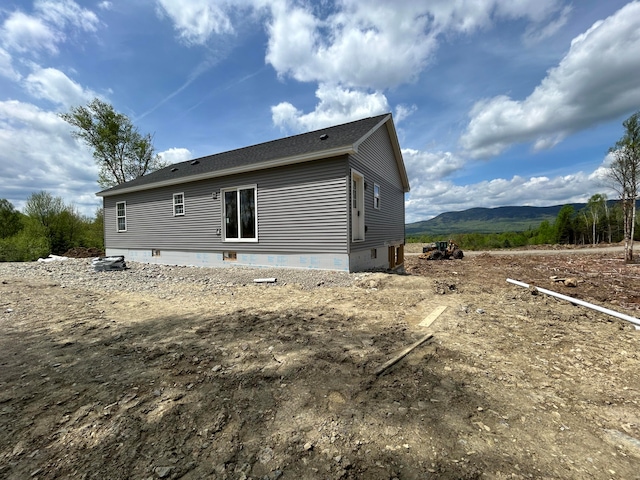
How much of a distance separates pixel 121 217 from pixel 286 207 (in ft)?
33.0

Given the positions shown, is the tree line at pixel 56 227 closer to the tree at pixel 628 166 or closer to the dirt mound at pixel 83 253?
the dirt mound at pixel 83 253

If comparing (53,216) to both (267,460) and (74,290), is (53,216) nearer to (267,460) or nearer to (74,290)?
(74,290)

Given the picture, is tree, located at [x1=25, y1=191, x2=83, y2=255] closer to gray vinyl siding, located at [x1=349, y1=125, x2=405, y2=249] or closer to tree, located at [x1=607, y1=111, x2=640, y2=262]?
gray vinyl siding, located at [x1=349, y1=125, x2=405, y2=249]

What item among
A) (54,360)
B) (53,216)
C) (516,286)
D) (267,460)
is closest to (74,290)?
(54,360)

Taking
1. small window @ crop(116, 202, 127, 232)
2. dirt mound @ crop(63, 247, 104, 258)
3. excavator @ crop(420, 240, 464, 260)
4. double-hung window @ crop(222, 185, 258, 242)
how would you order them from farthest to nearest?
dirt mound @ crop(63, 247, 104, 258), excavator @ crop(420, 240, 464, 260), small window @ crop(116, 202, 127, 232), double-hung window @ crop(222, 185, 258, 242)

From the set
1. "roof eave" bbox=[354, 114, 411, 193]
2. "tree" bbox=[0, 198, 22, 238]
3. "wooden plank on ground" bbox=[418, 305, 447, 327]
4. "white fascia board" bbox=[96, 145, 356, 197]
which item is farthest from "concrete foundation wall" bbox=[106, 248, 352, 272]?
"tree" bbox=[0, 198, 22, 238]

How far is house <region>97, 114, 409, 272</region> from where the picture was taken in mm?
8141

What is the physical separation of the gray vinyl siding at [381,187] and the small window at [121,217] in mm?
11834

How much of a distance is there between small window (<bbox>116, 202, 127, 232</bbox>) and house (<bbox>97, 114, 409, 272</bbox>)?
1.23ft

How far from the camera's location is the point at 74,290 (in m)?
6.61

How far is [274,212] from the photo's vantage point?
29.9 ft

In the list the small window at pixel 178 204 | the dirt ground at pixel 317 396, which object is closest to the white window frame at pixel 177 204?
the small window at pixel 178 204

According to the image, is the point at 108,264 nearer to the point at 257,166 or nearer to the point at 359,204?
the point at 257,166

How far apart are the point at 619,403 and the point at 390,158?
11.0m
